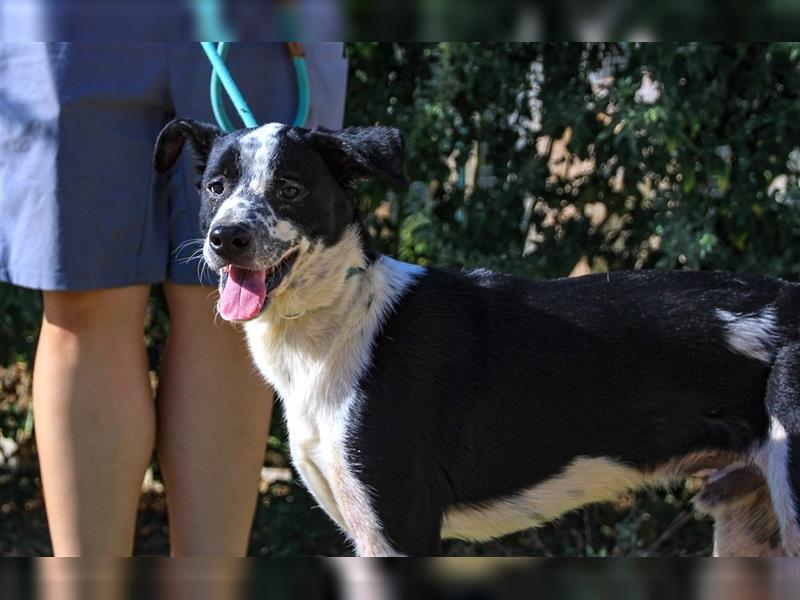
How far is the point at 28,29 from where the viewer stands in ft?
5.24

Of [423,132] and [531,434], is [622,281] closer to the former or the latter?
[531,434]

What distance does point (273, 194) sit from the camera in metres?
2.44

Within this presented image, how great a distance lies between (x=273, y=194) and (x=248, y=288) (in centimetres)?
22

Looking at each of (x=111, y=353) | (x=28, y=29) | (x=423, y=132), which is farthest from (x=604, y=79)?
(x=28, y=29)

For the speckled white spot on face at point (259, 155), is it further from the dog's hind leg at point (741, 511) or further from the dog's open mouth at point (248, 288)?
the dog's hind leg at point (741, 511)

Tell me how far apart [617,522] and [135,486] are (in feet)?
6.98

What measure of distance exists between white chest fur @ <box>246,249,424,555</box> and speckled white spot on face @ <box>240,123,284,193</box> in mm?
297

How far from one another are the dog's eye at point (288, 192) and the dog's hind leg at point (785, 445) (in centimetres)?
117

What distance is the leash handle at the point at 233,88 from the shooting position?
2486 millimetres

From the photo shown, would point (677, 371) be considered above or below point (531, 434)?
above

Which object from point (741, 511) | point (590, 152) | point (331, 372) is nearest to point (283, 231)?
point (331, 372)

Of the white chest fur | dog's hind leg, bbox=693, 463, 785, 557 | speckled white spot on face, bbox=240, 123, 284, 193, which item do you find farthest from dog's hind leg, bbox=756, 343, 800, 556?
speckled white spot on face, bbox=240, 123, 284, 193

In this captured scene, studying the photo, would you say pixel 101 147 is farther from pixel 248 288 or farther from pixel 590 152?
pixel 590 152

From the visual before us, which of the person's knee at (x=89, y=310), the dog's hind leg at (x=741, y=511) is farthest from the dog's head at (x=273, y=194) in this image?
the dog's hind leg at (x=741, y=511)
